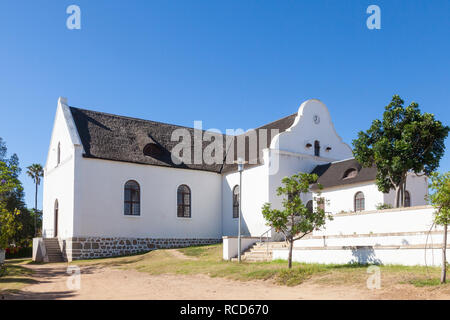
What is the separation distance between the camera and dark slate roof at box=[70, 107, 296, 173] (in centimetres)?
2909

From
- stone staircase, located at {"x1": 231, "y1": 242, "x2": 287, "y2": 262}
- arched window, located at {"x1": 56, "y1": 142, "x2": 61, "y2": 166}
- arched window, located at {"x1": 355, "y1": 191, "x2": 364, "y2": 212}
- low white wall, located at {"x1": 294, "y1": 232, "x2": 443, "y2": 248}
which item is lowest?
stone staircase, located at {"x1": 231, "y1": 242, "x2": 287, "y2": 262}

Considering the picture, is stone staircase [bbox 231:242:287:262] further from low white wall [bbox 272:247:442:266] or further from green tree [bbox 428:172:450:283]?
green tree [bbox 428:172:450:283]

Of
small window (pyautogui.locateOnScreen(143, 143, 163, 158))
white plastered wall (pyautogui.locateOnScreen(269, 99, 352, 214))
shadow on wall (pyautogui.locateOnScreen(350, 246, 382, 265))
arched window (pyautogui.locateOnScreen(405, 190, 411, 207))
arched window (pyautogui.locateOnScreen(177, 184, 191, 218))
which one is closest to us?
shadow on wall (pyautogui.locateOnScreen(350, 246, 382, 265))

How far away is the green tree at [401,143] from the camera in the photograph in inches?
791

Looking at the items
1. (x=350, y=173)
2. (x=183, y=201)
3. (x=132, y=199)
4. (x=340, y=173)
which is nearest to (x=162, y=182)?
(x=183, y=201)

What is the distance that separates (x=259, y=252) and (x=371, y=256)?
25.0 feet

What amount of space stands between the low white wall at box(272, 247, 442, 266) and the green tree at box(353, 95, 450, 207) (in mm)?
5763

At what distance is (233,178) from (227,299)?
20.9 metres

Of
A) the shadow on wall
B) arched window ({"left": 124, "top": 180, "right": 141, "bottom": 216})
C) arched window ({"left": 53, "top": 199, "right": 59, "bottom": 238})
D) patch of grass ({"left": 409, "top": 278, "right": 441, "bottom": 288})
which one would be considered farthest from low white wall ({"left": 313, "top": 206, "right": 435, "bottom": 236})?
arched window ({"left": 53, "top": 199, "right": 59, "bottom": 238})

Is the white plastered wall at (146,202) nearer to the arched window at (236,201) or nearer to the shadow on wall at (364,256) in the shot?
the arched window at (236,201)

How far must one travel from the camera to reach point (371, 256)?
15.5m

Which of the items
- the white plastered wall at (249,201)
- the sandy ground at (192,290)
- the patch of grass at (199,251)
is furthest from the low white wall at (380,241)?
the white plastered wall at (249,201)

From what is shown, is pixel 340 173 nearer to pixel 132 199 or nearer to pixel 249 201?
pixel 249 201

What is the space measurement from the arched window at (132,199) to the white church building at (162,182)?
7 centimetres
